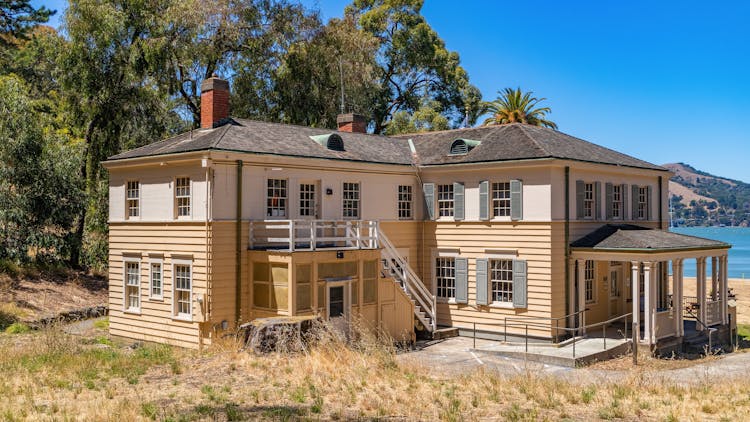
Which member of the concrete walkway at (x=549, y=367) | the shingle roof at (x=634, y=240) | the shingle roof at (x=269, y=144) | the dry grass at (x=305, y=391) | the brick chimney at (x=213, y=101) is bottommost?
the concrete walkway at (x=549, y=367)

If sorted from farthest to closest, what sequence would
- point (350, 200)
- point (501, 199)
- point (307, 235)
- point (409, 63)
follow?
1. point (409, 63)
2. point (350, 200)
3. point (501, 199)
4. point (307, 235)

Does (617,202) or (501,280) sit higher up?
A: (617,202)

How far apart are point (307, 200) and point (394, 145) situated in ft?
23.7

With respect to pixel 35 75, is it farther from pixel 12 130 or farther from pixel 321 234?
pixel 321 234

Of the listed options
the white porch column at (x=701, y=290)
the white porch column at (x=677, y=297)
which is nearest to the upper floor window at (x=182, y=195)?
the white porch column at (x=677, y=297)

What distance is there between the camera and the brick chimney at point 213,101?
26.9 meters

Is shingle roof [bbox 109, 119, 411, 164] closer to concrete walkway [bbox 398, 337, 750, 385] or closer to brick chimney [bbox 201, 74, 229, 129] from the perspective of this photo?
brick chimney [bbox 201, 74, 229, 129]

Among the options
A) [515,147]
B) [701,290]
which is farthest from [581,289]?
[515,147]

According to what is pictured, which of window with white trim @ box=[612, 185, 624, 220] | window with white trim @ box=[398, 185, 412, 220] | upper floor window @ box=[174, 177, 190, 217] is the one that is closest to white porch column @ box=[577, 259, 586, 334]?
window with white trim @ box=[612, 185, 624, 220]

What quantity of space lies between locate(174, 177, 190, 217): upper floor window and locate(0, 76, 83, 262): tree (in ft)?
42.9

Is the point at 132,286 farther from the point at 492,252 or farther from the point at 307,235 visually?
the point at 492,252

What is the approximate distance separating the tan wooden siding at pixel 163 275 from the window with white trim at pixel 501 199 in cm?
1088

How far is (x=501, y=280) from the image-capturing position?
27.2m

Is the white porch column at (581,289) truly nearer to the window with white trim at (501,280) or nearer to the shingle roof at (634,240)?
the shingle roof at (634,240)
